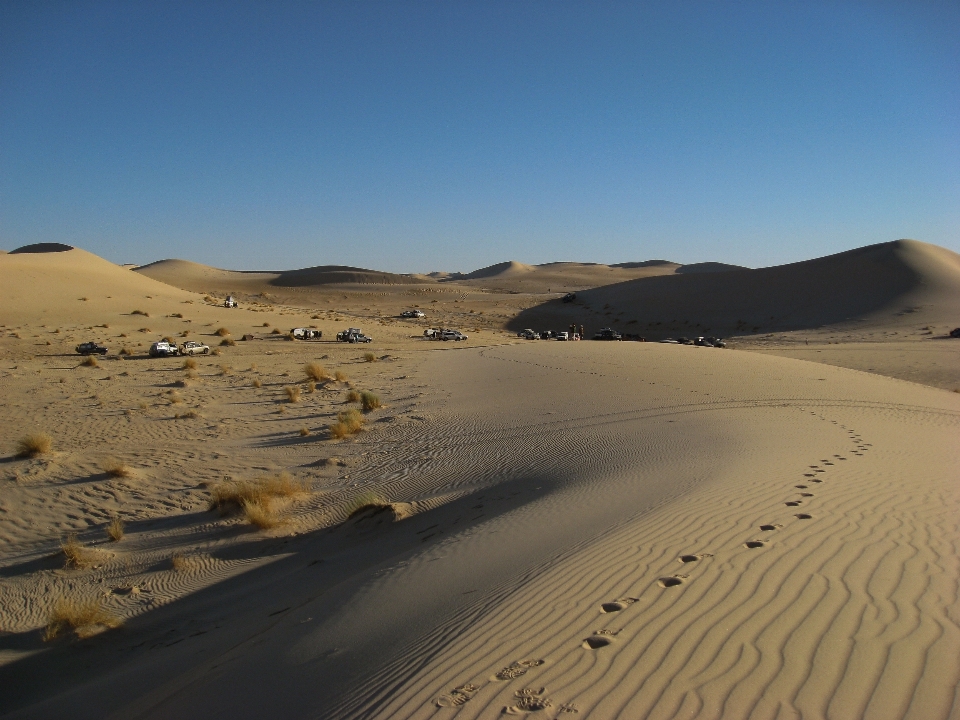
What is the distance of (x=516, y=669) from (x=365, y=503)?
22.1ft

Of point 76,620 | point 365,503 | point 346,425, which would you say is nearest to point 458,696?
point 76,620

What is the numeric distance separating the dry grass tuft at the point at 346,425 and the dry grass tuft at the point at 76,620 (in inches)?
326

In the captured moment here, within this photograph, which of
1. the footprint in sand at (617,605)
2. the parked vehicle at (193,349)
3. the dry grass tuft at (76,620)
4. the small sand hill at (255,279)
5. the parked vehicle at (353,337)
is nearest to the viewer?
the footprint in sand at (617,605)

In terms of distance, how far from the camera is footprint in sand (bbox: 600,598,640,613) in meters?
5.05

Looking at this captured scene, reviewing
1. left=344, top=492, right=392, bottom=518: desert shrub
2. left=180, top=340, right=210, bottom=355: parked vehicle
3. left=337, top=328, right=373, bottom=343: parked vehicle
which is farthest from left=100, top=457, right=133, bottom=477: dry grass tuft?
left=337, top=328, right=373, bottom=343: parked vehicle

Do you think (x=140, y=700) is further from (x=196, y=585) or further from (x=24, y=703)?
(x=196, y=585)

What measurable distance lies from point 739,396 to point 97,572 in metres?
15.5

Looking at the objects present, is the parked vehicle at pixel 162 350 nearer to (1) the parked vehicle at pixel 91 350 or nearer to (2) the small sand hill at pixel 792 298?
(1) the parked vehicle at pixel 91 350

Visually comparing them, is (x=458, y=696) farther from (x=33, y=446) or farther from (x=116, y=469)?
(x=33, y=446)

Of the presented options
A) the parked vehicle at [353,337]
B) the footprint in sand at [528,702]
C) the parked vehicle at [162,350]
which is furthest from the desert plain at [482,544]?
the parked vehicle at [353,337]

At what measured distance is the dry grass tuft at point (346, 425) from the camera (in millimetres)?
15984

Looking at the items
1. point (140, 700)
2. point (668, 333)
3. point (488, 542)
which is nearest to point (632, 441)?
point (488, 542)

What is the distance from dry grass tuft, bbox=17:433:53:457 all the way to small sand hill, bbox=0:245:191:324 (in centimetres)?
3401

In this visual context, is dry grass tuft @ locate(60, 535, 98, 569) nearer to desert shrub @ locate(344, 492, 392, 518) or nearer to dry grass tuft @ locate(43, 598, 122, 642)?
dry grass tuft @ locate(43, 598, 122, 642)
